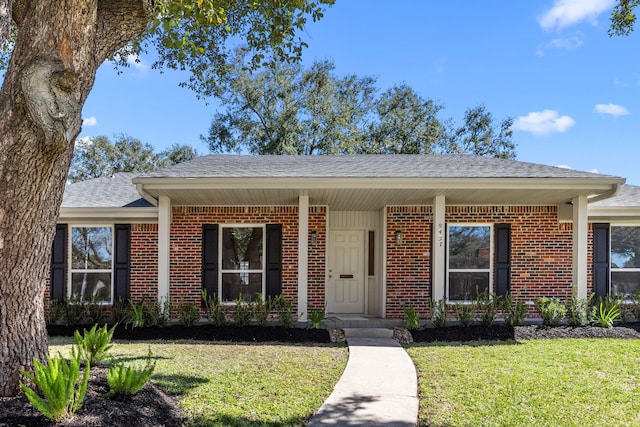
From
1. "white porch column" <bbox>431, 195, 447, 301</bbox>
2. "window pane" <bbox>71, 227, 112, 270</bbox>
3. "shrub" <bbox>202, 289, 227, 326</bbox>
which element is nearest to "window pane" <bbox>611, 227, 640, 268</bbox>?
"white porch column" <bbox>431, 195, 447, 301</bbox>

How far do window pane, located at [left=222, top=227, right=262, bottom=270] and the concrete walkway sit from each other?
11.6 ft

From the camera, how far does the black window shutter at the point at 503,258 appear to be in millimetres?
10281

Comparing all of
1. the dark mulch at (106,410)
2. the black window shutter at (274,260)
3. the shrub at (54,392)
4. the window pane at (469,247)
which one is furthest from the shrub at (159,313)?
the window pane at (469,247)

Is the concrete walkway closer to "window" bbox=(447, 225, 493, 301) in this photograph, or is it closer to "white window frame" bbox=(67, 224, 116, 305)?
"window" bbox=(447, 225, 493, 301)

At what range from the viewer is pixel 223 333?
8523 millimetres

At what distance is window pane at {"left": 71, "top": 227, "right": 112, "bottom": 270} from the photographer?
10.1 m

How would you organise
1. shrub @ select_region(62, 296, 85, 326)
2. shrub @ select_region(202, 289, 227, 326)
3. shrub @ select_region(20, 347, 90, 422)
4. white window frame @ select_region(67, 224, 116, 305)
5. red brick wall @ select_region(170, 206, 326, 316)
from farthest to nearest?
red brick wall @ select_region(170, 206, 326, 316), white window frame @ select_region(67, 224, 116, 305), shrub @ select_region(62, 296, 85, 326), shrub @ select_region(202, 289, 227, 326), shrub @ select_region(20, 347, 90, 422)

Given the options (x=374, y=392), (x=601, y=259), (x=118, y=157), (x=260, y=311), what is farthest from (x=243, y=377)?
(x=118, y=157)

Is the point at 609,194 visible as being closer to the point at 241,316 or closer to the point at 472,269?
the point at 472,269

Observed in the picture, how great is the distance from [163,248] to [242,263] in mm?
1945

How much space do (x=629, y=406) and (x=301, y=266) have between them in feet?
18.3

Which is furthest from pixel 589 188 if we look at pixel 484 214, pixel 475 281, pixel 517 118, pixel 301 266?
pixel 517 118

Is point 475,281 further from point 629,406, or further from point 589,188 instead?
point 629,406

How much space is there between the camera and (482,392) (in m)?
5.11
